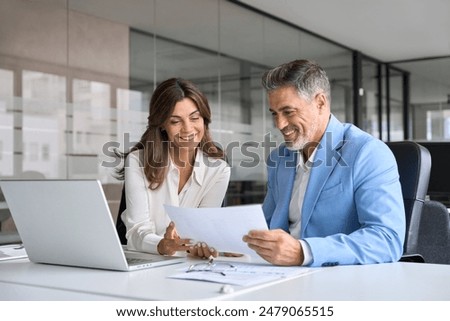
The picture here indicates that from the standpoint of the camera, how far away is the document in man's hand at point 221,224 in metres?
1.69

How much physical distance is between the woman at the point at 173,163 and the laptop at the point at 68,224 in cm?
68

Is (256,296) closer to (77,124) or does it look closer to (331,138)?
(331,138)

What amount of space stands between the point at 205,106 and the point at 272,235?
129 cm

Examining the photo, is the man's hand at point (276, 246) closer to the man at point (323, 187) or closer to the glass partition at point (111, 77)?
the man at point (323, 187)

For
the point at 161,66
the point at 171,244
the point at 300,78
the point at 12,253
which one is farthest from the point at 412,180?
the point at 161,66

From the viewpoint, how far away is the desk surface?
4.72 feet

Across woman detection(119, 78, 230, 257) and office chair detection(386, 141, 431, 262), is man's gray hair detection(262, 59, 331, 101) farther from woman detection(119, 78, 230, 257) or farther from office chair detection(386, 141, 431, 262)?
woman detection(119, 78, 230, 257)

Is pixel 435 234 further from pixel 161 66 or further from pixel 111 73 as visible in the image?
pixel 161 66

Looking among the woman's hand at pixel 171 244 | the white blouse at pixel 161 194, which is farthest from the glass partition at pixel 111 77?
the woman's hand at pixel 171 244

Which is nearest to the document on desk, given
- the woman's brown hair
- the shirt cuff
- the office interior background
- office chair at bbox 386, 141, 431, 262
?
the shirt cuff

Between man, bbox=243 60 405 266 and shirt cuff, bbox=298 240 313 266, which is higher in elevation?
man, bbox=243 60 405 266

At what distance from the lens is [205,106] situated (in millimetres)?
2938

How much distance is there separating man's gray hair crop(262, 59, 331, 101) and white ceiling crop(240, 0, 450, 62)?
5.39m

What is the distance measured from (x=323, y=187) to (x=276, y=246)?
44cm
